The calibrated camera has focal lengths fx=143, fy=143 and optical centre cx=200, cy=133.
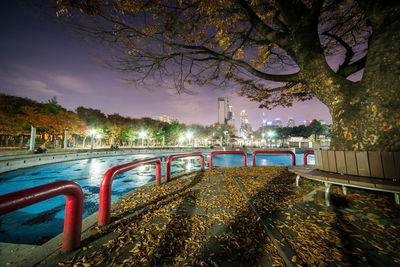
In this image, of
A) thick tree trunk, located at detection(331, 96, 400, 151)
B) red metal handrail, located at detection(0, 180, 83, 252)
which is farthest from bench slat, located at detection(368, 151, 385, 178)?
red metal handrail, located at detection(0, 180, 83, 252)

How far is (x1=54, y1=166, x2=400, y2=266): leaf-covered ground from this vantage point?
189cm

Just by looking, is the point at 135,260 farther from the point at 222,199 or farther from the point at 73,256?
the point at 222,199

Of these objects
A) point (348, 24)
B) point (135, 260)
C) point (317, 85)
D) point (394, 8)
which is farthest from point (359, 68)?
point (135, 260)

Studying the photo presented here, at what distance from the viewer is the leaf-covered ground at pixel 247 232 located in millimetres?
1890

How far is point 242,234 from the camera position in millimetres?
2369

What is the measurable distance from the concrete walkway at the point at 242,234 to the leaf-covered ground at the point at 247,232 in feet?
0.04

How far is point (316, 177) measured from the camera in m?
3.30

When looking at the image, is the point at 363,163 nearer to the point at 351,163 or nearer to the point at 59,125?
the point at 351,163

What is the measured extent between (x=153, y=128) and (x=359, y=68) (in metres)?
48.8

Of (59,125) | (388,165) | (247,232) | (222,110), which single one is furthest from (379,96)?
(222,110)

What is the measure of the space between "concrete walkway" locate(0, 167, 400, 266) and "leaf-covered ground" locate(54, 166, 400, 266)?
0.04 ft

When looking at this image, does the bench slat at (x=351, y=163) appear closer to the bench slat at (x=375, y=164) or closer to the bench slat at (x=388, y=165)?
the bench slat at (x=375, y=164)

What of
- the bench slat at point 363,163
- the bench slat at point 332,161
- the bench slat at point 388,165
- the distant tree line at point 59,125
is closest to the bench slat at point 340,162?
the bench slat at point 332,161

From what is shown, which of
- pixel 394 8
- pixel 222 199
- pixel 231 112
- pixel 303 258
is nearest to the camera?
pixel 303 258
